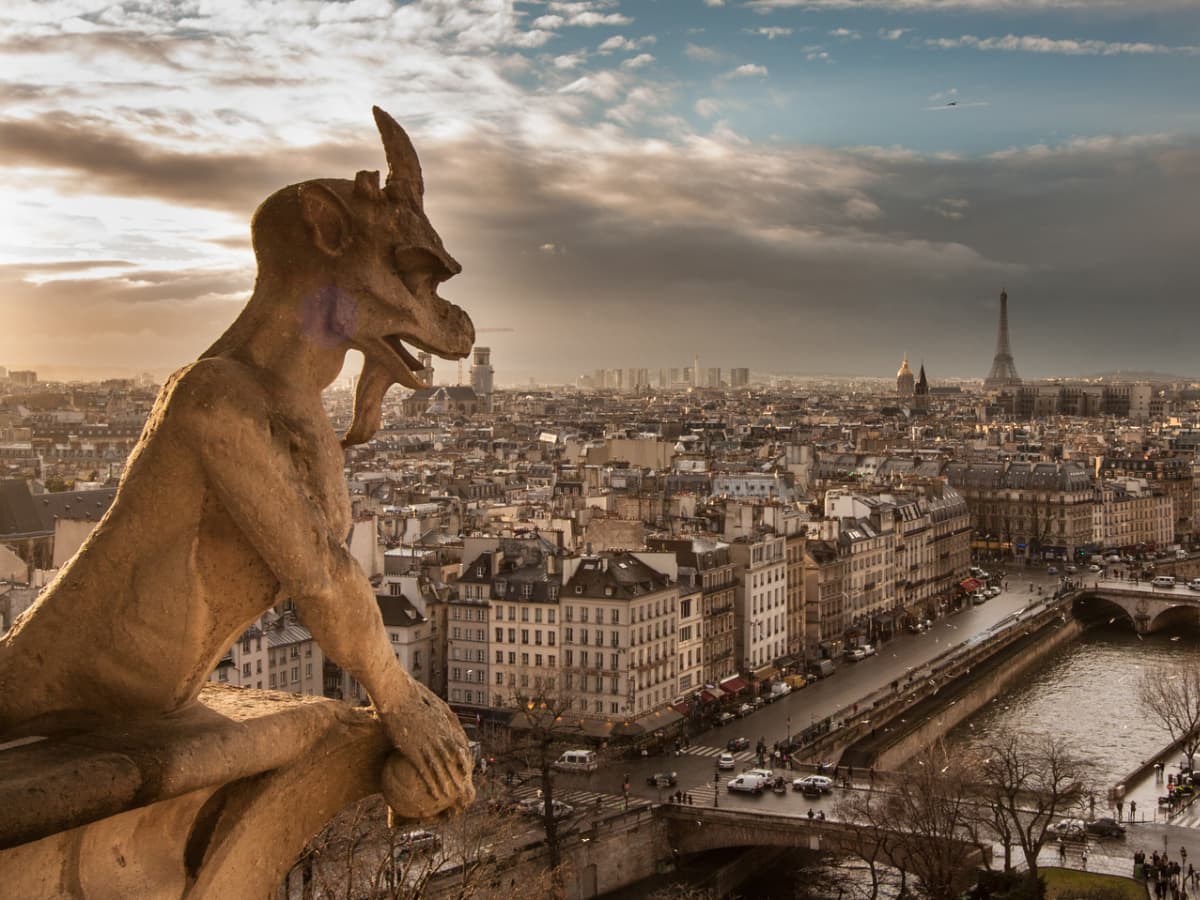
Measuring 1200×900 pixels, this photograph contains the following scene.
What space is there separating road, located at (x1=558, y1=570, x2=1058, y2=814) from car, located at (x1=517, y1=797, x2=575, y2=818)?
2328 mm

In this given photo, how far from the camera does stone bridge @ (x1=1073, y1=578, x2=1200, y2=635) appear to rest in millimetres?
63312

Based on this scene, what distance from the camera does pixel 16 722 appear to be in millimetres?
3562

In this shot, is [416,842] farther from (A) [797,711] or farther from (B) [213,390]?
(A) [797,711]

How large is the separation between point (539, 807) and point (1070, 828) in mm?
10338

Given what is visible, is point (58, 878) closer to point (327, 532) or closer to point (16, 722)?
point (16, 722)

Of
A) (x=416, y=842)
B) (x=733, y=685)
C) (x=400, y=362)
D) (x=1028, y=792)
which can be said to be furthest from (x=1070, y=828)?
(x=400, y=362)

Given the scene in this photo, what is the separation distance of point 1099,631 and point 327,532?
6374cm

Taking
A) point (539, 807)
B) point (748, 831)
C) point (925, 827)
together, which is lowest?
point (748, 831)

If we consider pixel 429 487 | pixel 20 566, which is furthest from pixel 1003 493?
pixel 20 566

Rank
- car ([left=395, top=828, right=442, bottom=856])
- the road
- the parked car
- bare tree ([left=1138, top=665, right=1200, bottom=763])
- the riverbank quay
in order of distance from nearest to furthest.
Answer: car ([left=395, top=828, right=442, bottom=856]) < the parked car < the road < the riverbank quay < bare tree ([left=1138, top=665, right=1200, bottom=763])

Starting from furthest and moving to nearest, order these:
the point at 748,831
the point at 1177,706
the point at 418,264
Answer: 1. the point at 1177,706
2. the point at 748,831
3. the point at 418,264

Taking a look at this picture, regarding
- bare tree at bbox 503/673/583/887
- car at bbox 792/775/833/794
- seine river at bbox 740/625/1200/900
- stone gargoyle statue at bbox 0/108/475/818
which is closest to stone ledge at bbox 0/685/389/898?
stone gargoyle statue at bbox 0/108/475/818

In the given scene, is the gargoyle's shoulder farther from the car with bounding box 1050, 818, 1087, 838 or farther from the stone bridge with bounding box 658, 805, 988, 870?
the car with bounding box 1050, 818, 1087, 838

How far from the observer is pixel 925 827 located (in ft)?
87.7
